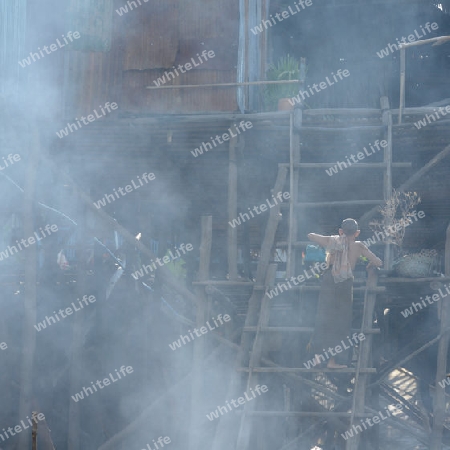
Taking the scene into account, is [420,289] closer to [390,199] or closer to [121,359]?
[390,199]

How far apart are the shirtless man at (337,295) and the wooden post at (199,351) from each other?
5.26ft

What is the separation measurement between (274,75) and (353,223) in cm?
358

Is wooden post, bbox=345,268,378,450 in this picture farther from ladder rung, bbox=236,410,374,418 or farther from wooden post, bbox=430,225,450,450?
wooden post, bbox=430,225,450,450

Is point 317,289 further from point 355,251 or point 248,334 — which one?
point 248,334

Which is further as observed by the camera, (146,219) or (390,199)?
(146,219)

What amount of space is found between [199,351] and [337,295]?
6.80ft

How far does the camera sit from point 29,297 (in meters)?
9.59

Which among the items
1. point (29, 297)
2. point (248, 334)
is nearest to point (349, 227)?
point (248, 334)

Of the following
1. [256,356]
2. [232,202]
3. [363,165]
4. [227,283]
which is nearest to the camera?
[256,356]

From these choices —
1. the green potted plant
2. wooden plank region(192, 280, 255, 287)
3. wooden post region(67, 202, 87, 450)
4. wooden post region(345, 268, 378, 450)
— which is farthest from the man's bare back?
wooden post region(67, 202, 87, 450)

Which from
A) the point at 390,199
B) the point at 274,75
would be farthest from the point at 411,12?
the point at 390,199

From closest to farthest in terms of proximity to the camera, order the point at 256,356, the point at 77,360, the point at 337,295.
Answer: the point at 337,295 < the point at 256,356 < the point at 77,360

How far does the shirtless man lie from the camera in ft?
25.6

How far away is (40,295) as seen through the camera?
33.7 ft
